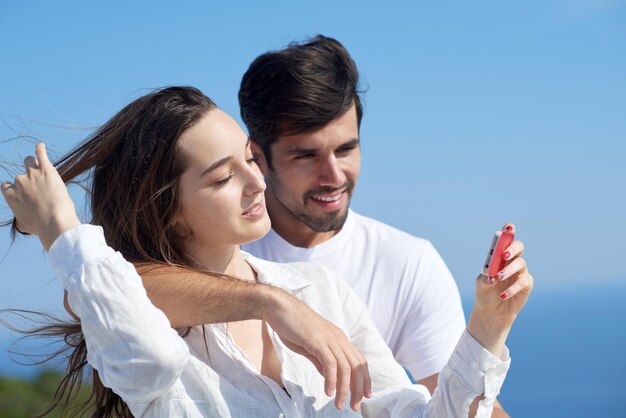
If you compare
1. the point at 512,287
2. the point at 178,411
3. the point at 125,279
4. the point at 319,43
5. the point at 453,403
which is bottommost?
the point at 178,411

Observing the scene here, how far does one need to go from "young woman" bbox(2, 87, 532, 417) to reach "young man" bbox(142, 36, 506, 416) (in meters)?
1.27

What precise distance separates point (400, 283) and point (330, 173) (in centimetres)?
62

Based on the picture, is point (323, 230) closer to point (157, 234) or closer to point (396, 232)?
→ point (396, 232)

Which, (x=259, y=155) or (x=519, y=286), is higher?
(x=519, y=286)

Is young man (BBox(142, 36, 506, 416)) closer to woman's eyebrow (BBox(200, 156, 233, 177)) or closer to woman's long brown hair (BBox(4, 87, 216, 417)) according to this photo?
woman's long brown hair (BBox(4, 87, 216, 417))

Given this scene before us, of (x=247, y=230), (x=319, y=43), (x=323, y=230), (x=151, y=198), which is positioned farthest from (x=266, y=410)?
(x=319, y=43)

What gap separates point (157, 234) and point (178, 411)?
1.73 feet

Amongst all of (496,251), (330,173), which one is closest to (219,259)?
(496,251)

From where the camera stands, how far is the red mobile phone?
2.02 meters

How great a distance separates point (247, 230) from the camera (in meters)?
2.22

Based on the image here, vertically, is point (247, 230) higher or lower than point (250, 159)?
lower

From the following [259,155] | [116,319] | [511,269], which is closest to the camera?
[116,319]

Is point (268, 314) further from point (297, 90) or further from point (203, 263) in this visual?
point (297, 90)

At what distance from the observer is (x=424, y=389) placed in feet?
7.63
